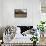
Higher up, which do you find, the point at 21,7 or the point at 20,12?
the point at 21,7

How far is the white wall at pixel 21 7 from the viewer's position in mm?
5684

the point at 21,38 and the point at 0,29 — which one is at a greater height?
the point at 0,29

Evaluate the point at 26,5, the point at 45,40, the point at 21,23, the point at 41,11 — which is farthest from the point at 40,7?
the point at 45,40

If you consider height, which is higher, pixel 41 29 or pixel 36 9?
pixel 36 9

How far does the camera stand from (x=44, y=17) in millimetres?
5652

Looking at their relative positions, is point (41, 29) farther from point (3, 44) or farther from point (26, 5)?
point (3, 44)

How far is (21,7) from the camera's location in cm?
570

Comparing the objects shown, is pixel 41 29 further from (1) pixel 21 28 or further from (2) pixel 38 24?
(1) pixel 21 28

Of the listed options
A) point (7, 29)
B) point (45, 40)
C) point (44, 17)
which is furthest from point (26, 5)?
point (45, 40)

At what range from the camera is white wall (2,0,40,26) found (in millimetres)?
5684

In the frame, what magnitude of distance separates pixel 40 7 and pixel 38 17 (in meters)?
0.43

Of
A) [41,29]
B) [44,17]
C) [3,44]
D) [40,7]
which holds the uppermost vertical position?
[40,7]

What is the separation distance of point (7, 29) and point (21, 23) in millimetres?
640

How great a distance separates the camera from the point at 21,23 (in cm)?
571
